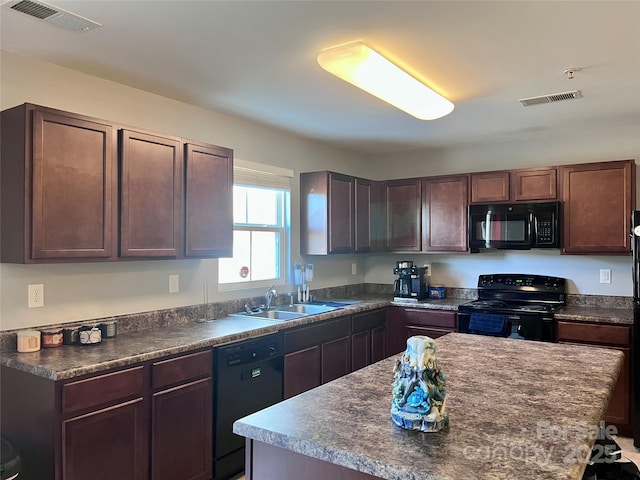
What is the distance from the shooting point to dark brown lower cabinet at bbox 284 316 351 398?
337cm

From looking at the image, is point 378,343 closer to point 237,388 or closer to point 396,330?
point 396,330

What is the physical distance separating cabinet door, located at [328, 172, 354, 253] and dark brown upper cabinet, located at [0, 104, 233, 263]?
142 centimetres

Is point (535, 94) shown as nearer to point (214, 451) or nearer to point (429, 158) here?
point (429, 158)

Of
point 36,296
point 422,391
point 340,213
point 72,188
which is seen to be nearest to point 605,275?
point 340,213

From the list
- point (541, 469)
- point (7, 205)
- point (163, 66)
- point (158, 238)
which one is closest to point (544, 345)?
point (541, 469)

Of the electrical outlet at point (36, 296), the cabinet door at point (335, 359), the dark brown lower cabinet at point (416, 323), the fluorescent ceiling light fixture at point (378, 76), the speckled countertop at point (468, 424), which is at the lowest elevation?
the cabinet door at point (335, 359)

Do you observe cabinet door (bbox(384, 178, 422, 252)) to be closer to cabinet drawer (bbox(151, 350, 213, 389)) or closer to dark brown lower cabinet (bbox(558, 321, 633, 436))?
dark brown lower cabinet (bbox(558, 321, 633, 436))

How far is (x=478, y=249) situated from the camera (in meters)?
4.52

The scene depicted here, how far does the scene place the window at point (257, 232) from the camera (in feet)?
12.5

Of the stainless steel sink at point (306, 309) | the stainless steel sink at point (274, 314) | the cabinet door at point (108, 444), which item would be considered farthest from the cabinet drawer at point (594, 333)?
the cabinet door at point (108, 444)

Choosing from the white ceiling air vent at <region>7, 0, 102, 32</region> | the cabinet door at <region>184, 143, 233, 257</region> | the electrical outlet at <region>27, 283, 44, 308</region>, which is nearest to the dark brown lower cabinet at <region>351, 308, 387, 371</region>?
the cabinet door at <region>184, 143, 233, 257</region>

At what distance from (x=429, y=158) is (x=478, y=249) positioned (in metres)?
1.15

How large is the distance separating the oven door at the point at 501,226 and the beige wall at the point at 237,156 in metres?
0.42

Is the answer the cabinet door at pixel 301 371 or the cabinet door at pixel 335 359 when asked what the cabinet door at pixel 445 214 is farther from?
the cabinet door at pixel 301 371
